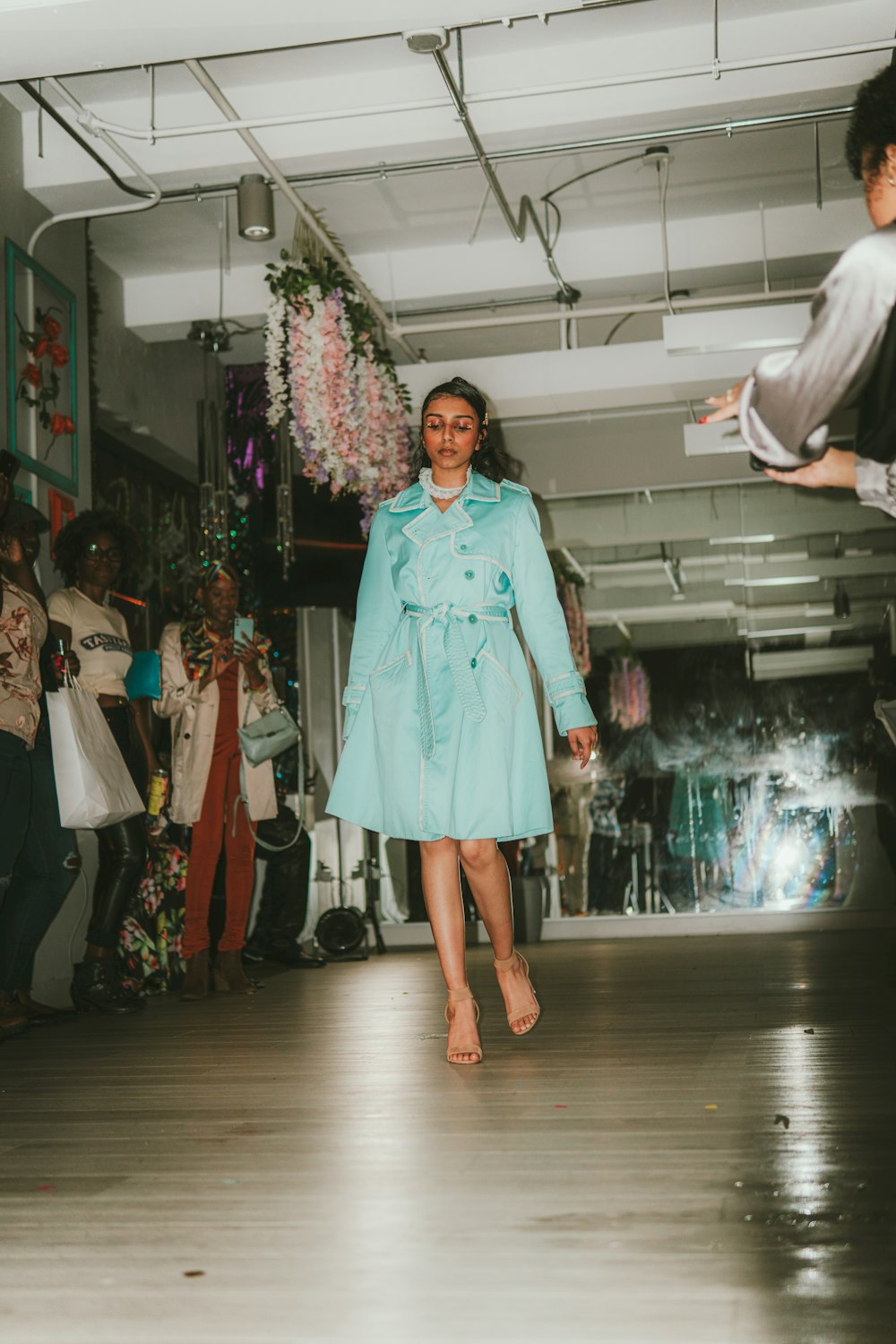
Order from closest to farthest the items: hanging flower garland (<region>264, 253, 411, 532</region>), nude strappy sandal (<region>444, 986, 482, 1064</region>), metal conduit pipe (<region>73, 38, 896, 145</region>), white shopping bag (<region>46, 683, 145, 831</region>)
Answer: nude strappy sandal (<region>444, 986, 482, 1064</region>) → white shopping bag (<region>46, 683, 145, 831</region>) → metal conduit pipe (<region>73, 38, 896, 145</region>) → hanging flower garland (<region>264, 253, 411, 532</region>)

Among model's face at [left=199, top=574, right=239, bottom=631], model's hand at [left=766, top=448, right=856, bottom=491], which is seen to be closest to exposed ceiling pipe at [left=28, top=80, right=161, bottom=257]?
model's face at [left=199, top=574, right=239, bottom=631]

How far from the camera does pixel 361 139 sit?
5.69 metres

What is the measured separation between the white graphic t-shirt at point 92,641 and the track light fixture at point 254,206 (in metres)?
1.79

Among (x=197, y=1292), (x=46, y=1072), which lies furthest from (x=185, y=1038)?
(x=197, y=1292)

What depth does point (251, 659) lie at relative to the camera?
5.25m

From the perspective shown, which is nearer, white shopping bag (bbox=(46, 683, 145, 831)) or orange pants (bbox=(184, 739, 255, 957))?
white shopping bag (bbox=(46, 683, 145, 831))

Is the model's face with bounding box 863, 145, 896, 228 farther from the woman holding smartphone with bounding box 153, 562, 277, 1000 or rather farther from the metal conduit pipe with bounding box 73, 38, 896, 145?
the woman holding smartphone with bounding box 153, 562, 277, 1000

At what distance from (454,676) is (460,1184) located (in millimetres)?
1368

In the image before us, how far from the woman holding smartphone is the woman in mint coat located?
1.87 meters

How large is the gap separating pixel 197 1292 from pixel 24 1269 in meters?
0.25

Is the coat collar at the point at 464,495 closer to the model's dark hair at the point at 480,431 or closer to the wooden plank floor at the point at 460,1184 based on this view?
the model's dark hair at the point at 480,431

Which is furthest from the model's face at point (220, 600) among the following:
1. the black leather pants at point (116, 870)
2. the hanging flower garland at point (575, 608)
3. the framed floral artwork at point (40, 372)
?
the hanging flower garland at point (575, 608)

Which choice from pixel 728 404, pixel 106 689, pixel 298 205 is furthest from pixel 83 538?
pixel 728 404

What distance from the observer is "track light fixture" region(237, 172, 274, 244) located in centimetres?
566
